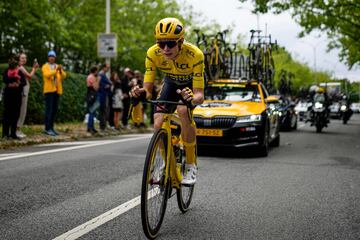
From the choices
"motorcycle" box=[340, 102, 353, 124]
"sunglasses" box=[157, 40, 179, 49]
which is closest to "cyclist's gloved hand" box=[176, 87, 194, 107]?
"sunglasses" box=[157, 40, 179, 49]

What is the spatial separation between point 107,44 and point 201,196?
47.5ft

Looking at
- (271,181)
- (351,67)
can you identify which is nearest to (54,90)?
(271,181)

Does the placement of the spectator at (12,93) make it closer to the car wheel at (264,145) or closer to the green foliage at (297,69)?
the car wheel at (264,145)

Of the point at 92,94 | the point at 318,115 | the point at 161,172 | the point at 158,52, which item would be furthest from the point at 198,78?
the point at 318,115

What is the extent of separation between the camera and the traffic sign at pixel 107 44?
2012 centimetres

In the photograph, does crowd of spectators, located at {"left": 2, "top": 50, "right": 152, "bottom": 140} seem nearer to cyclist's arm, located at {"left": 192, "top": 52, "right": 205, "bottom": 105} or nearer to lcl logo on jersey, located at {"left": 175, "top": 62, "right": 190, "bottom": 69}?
lcl logo on jersey, located at {"left": 175, "top": 62, "right": 190, "bottom": 69}

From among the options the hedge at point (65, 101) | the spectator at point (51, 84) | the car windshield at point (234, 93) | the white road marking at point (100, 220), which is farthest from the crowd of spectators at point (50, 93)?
the white road marking at point (100, 220)

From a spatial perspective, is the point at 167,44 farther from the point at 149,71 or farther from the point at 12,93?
the point at 12,93

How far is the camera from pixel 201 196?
652cm

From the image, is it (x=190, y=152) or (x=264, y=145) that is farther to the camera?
(x=264, y=145)

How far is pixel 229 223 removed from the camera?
512 centimetres

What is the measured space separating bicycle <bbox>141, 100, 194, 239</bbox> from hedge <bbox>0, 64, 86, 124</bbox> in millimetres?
11881

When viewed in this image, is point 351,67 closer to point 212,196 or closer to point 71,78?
point 71,78

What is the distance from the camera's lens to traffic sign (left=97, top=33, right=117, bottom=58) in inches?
792
